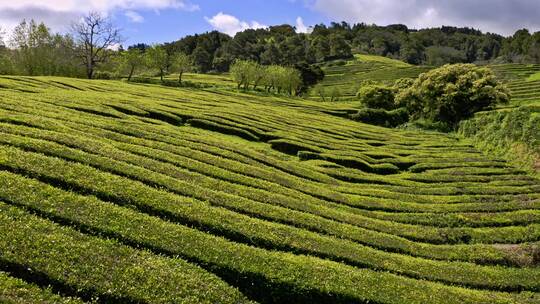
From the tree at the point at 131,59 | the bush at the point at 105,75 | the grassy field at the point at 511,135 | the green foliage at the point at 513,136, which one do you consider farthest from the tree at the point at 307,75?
the green foliage at the point at 513,136

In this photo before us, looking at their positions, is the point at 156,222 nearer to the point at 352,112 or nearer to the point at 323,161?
the point at 323,161

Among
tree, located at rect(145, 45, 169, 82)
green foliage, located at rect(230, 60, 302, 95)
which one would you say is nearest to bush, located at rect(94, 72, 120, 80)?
tree, located at rect(145, 45, 169, 82)

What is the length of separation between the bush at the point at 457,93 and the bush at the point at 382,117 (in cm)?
652

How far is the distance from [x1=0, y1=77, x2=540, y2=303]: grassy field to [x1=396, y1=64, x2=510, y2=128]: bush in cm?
4382

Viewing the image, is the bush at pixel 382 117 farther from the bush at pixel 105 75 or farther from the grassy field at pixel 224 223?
the bush at pixel 105 75

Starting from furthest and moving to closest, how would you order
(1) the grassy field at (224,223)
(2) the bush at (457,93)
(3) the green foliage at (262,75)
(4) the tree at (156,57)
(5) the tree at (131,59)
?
(3) the green foliage at (262,75)
(4) the tree at (156,57)
(5) the tree at (131,59)
(2) the bush at (457,93)
(1) the grassy field at (224,223)

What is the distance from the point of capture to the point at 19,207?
62.1 ft

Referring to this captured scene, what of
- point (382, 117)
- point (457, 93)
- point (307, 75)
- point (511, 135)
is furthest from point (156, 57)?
point (511, 135)

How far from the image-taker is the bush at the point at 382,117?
107000mm

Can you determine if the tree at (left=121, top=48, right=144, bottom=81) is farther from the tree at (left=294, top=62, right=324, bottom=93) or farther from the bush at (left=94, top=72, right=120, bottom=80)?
the tree at (left=294, top=62, right=324, bottom=93)

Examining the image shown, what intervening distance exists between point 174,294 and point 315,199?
19.3 m

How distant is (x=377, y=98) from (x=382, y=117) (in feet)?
36.2

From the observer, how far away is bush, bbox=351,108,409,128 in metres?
107

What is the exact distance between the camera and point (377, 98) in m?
118
